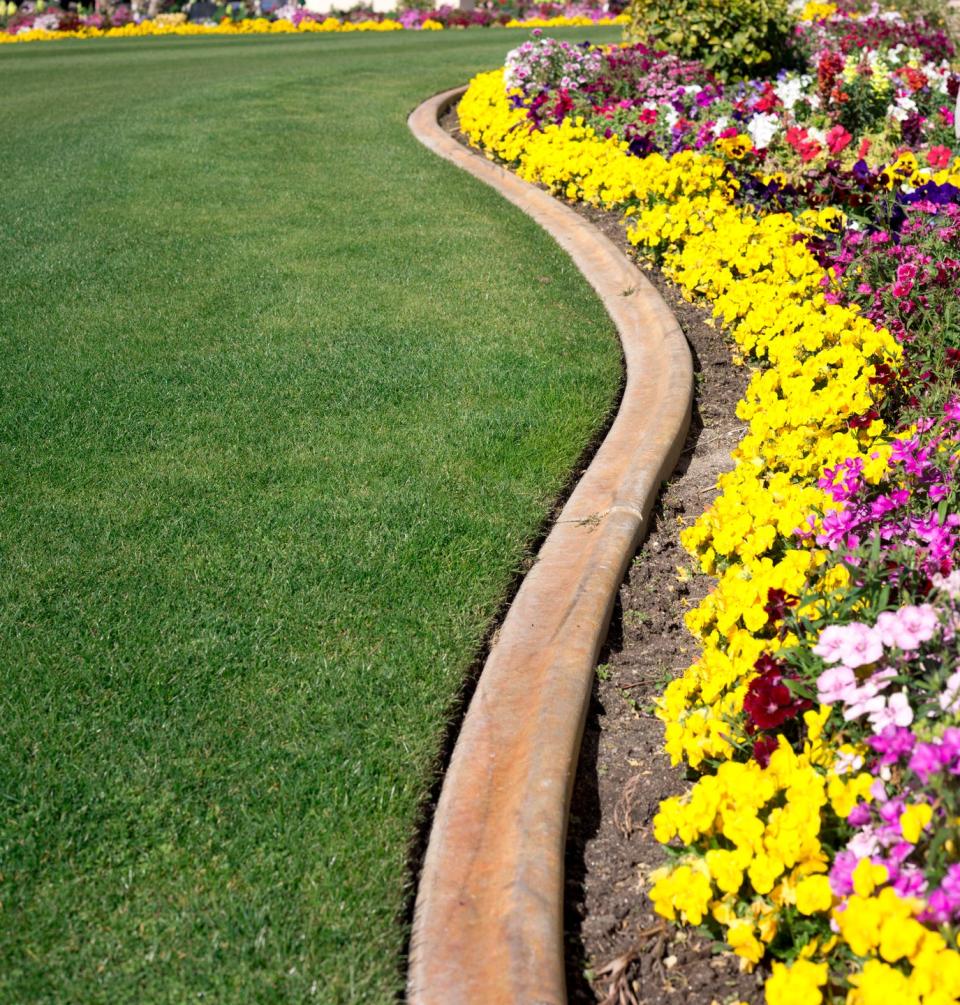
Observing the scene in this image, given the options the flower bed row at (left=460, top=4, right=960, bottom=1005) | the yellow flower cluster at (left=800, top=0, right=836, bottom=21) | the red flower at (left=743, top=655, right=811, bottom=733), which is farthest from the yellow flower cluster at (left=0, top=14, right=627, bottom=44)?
the red flower at (left=743, top=655, right=811, bottom=733)

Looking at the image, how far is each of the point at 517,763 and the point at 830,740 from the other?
656 mm

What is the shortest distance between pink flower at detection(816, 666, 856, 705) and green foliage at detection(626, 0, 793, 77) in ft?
27.6

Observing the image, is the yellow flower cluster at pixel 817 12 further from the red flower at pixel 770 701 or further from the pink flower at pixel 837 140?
the red flower at pixel 770 701

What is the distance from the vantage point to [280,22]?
25.1 meters

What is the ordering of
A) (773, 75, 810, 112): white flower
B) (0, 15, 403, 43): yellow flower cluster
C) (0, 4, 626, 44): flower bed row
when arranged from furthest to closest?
(0, 4, 626, 44): flower bed row < (0, 15, 403, 43): yellow flower cluster < (773, 75, 810, 112): white flower

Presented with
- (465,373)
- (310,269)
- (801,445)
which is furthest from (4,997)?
(310,269)

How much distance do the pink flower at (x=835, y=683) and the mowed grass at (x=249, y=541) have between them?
0.86 m

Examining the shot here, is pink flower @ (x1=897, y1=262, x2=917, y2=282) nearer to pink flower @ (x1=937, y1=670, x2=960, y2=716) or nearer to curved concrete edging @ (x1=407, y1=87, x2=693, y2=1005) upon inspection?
curved concrete edging @ (x1=407, y1=87, x2=693, y2=1005)

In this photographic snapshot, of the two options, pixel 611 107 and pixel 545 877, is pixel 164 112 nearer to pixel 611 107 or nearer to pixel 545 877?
pixel 611 107

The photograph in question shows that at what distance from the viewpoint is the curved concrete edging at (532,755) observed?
2113 millimetres

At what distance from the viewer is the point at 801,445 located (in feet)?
12.0

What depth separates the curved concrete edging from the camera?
2113 mm

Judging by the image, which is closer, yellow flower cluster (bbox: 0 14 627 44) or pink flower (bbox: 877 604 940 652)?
pink flower (bbox: 877 604 940 652)

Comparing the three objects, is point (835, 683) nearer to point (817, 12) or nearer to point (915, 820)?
point (915, 820)
